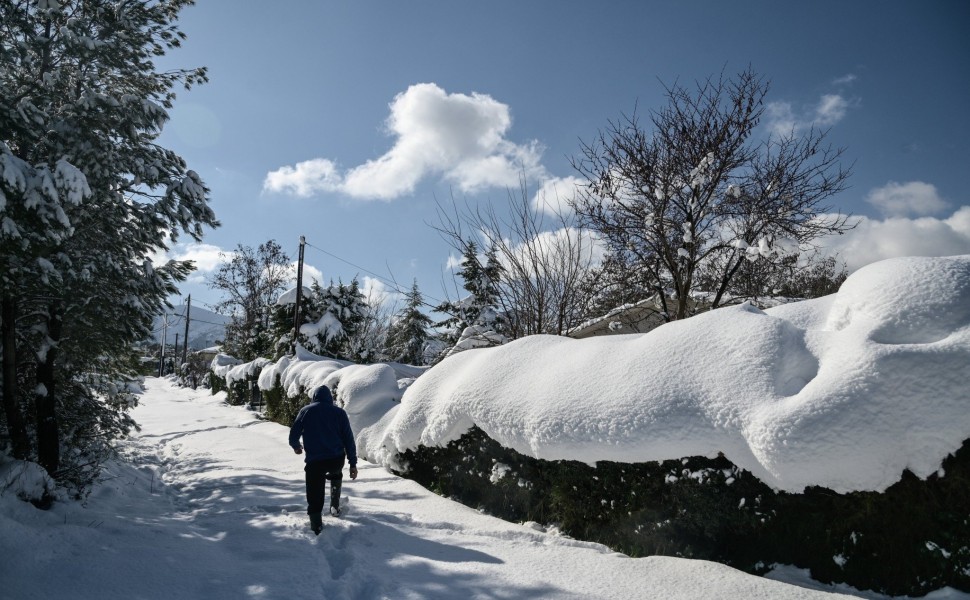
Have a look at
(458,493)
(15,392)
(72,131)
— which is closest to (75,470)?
(15,392)

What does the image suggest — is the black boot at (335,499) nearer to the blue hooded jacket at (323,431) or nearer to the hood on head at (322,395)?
the blue hooded jacket at (323,431)

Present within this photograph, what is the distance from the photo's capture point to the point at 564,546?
4289mm

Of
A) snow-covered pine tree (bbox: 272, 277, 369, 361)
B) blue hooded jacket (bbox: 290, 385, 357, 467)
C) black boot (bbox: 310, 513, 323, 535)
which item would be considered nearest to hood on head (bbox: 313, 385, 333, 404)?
blue hooded jacket (bbox: 290, 385, 357, 467)

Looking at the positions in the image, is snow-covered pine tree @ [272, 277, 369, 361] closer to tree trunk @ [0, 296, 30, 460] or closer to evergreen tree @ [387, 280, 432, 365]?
evergreen tree @ [387, 280, 432, 365]

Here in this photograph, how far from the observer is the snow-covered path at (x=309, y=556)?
345 cm

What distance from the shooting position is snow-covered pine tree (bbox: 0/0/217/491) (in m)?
5.39

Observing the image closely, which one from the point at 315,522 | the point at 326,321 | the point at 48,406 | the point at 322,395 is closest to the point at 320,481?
the point at 315,522

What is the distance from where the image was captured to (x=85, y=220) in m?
6.06

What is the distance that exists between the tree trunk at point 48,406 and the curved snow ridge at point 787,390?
514 centimetres

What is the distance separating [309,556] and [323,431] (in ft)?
4.69

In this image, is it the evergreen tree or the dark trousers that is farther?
the evergreen tree

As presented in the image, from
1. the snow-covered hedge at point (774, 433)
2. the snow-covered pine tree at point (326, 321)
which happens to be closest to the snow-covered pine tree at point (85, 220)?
the snow-covered hedge at point (774, 433)

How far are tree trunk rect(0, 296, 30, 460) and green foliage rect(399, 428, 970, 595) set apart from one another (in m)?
5.35

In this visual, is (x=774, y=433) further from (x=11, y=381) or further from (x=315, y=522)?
(x=11, y=381)
